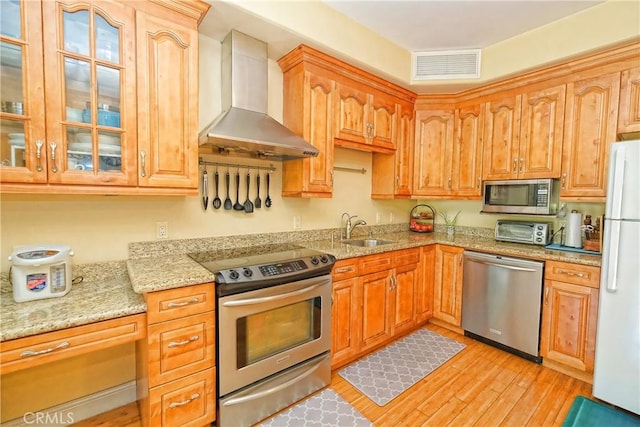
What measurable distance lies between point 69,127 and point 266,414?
1998 millimetres

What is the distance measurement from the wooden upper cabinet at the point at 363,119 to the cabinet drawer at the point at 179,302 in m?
1.67

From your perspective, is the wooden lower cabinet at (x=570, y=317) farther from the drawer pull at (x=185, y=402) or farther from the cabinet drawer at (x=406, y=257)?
the drawer pull at (x=185, y=402)

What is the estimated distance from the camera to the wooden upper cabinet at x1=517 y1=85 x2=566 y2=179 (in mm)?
2490

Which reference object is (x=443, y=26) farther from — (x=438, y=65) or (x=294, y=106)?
(x=294, y=106)

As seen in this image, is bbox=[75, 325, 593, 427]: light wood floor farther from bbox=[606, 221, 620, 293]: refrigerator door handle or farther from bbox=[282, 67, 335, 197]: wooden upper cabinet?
bbox=[282, 67, 335, 197]: wooden upper cabinet

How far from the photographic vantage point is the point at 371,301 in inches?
97.3

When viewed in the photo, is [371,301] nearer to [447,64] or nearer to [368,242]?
[368,242]

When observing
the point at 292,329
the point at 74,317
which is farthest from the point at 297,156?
the point at 74,317

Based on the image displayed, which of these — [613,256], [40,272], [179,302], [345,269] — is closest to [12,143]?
[40,272]

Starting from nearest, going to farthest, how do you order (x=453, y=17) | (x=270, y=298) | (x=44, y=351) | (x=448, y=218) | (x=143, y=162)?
(x=44, y=351) < (x=143, y=162) < (x=270, y=298) < (x=453, y=17) < (x=448, y=218)

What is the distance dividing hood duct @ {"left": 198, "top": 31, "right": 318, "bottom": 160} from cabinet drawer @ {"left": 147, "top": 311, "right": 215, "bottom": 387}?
43.8 inches

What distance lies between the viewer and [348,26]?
2.38 metres

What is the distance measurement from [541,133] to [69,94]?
3.49 metres

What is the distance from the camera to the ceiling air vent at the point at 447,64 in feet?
9.09
